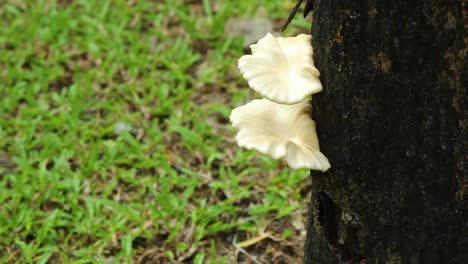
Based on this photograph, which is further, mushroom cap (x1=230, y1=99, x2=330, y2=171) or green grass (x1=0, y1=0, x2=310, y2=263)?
green grass (x1=0, y1=0, x2=310, y2=263)

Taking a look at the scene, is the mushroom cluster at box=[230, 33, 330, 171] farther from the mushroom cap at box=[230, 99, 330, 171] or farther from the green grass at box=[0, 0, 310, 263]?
the green grass at box=[0, 0, 310, 263]

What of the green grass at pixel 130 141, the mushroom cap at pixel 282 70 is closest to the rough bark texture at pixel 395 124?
the mushroom cap at pixel 282 70

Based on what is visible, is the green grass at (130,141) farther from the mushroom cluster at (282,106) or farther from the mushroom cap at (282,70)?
the mushroom cap at (282,70)

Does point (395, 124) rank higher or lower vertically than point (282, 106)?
higher

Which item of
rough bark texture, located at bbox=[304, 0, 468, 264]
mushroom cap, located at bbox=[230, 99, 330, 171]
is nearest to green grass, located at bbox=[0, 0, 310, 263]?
mushroom cap, located at bbox=[230, 99, 330, 171]

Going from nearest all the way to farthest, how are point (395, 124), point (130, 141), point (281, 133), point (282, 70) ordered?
point (395, 124)
point (282, 70)
point (281, 133)
point (130, 141)

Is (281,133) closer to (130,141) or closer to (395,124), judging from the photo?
(395,124)

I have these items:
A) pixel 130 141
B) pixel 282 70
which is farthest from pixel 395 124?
pixel 130 141
